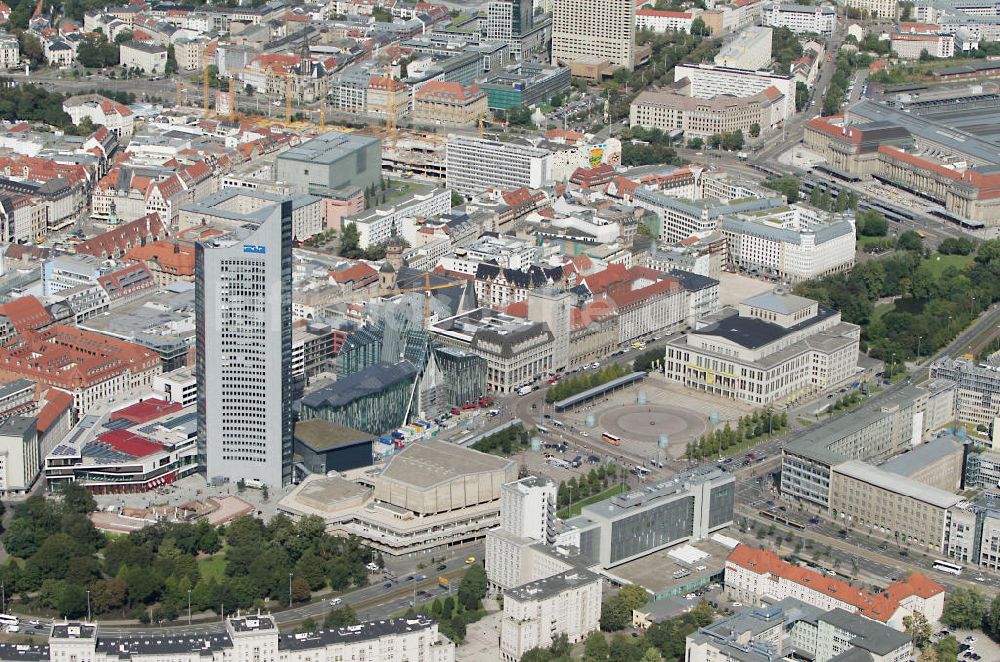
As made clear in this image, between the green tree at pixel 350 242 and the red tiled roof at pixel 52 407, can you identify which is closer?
the red tiled roof at pixel 52 407

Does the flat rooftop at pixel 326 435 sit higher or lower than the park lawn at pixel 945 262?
higher

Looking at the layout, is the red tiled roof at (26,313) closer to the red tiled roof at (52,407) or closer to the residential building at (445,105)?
the red tiled roof at (52,407)

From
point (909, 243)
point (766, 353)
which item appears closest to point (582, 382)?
point (766, 353)

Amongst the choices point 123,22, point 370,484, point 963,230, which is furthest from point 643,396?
point 123,22

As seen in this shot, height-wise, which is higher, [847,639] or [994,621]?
[847,639]

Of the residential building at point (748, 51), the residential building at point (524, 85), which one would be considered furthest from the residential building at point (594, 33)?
the residential building at point (748, 51)

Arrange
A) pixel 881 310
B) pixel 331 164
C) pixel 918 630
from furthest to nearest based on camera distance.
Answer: pixel 331 164, pixel 881 310, pixel 918 630

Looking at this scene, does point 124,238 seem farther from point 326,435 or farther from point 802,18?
point 802,18
